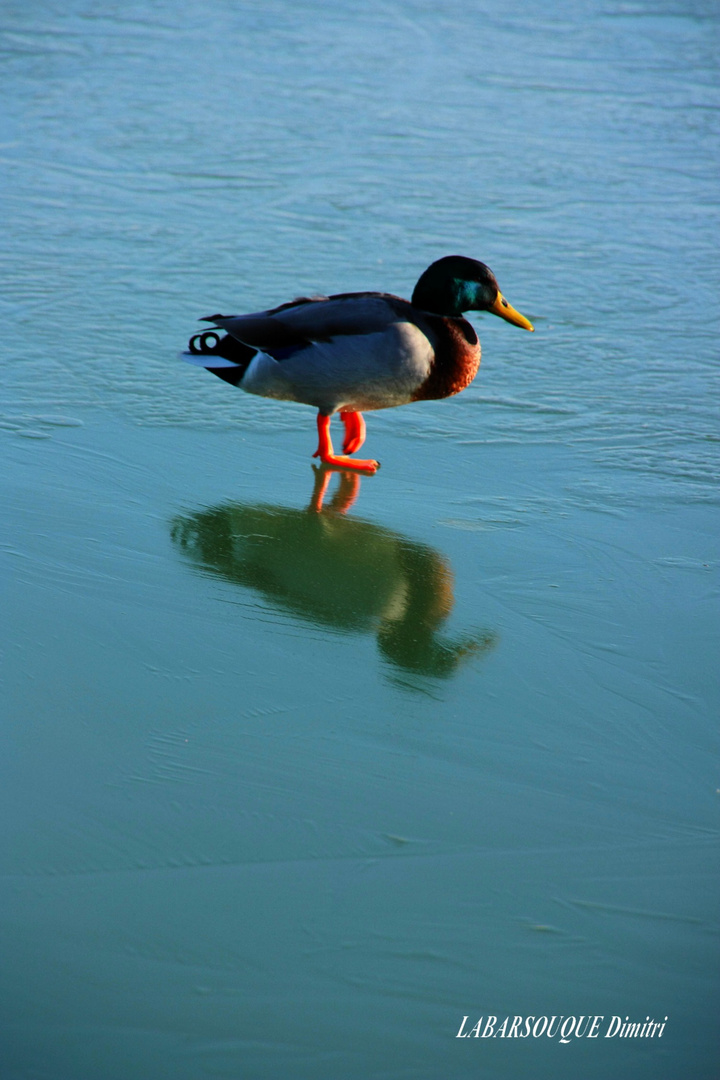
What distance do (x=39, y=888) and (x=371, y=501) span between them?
1.86m

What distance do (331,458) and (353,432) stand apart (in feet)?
0.72

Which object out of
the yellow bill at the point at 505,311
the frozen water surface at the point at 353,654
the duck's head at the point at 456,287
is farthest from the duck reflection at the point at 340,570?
the yellow bill at the point at 505,311

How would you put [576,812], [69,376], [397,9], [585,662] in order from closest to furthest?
1. [576,812]
2. [585,662]
3. [69,376]
4. [397,9]

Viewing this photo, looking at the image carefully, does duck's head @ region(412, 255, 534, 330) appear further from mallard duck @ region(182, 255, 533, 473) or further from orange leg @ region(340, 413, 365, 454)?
orange leg @ region(340, 413, 365, 454)

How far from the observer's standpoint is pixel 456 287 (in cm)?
370

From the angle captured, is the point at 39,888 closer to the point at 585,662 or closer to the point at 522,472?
the point at 585,662

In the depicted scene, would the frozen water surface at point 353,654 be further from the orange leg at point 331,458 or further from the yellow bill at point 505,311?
the yellow bill at point 505,311

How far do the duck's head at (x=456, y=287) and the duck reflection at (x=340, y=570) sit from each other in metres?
0.74

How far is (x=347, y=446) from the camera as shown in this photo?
3.88m

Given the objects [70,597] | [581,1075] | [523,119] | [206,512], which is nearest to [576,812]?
[581,1075]

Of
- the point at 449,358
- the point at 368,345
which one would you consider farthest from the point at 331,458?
the point at 449,358

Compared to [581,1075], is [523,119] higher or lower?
higher

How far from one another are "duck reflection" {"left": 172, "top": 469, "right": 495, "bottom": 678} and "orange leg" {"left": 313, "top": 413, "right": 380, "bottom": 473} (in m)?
0.17

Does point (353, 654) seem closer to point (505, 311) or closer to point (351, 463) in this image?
point (351, 463)
